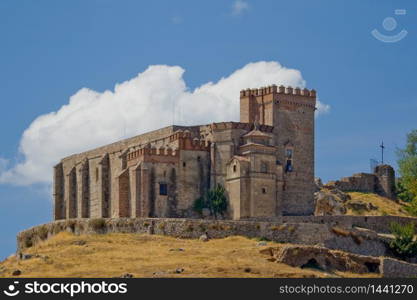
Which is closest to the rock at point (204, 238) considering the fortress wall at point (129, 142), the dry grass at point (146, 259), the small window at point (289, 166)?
the dry grass at point (146, 259)

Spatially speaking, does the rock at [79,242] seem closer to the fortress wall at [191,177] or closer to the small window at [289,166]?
the fortress wall at [191,177]

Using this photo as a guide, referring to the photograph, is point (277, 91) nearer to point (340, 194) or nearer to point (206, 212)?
point (206, 212)

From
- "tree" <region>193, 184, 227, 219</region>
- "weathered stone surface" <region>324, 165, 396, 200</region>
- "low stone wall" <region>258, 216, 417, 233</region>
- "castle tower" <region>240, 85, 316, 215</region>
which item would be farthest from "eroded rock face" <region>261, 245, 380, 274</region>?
"weathered stone surface" <region>324, 165, 396, 200</region>

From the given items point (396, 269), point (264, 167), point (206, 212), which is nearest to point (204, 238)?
point (206, 212)

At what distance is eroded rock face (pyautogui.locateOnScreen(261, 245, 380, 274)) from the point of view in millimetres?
74500

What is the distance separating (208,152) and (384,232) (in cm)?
1519

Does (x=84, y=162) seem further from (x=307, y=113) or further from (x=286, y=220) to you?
(x=286, y=220)

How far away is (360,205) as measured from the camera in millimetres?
107812

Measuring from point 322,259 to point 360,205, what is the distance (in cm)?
3243

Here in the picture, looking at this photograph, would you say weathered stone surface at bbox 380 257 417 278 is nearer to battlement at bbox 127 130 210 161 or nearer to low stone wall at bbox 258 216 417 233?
low stone wall at bbox 258 216 417 233

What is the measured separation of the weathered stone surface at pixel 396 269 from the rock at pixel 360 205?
29.1 metres

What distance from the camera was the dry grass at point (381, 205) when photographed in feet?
350

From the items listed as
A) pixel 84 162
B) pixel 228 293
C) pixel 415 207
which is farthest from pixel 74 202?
pixel 228 293

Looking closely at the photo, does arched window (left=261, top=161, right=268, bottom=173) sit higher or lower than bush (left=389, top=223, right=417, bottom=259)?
higher
